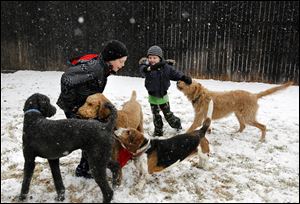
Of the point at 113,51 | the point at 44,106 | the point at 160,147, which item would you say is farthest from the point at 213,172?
the point at 44,106

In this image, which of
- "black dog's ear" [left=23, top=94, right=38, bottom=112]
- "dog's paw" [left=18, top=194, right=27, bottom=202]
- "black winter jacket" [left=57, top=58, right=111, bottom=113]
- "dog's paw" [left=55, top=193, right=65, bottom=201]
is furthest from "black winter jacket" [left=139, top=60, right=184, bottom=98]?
"dog's paw" [left=18, top=194, right=27, bottom=202]

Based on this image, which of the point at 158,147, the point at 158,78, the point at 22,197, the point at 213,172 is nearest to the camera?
the point at 22,197

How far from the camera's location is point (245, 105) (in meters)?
6.21

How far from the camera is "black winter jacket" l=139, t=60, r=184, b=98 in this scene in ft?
20.1

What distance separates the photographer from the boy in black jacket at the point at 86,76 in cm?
414

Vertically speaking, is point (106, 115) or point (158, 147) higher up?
point (106, 115)

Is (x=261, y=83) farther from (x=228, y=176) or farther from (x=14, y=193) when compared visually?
(x=14, y=193)

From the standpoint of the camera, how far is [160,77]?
616 centimetres

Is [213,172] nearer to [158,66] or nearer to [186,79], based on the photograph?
[186,79]

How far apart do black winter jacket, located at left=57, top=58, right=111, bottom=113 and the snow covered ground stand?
1.21 metres

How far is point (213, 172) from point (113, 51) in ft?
8.29

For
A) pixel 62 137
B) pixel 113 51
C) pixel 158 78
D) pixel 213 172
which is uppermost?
pixel 113 51

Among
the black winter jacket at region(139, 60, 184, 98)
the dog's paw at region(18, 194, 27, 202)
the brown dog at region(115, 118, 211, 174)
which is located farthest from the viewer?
the black winter jacket at region(139, 60, 184, 98)

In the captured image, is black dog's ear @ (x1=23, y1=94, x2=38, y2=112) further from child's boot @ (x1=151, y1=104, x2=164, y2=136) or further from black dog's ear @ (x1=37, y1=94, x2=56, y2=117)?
child's boot @ (x1=151, y1=104, x2=164, y2=136)
